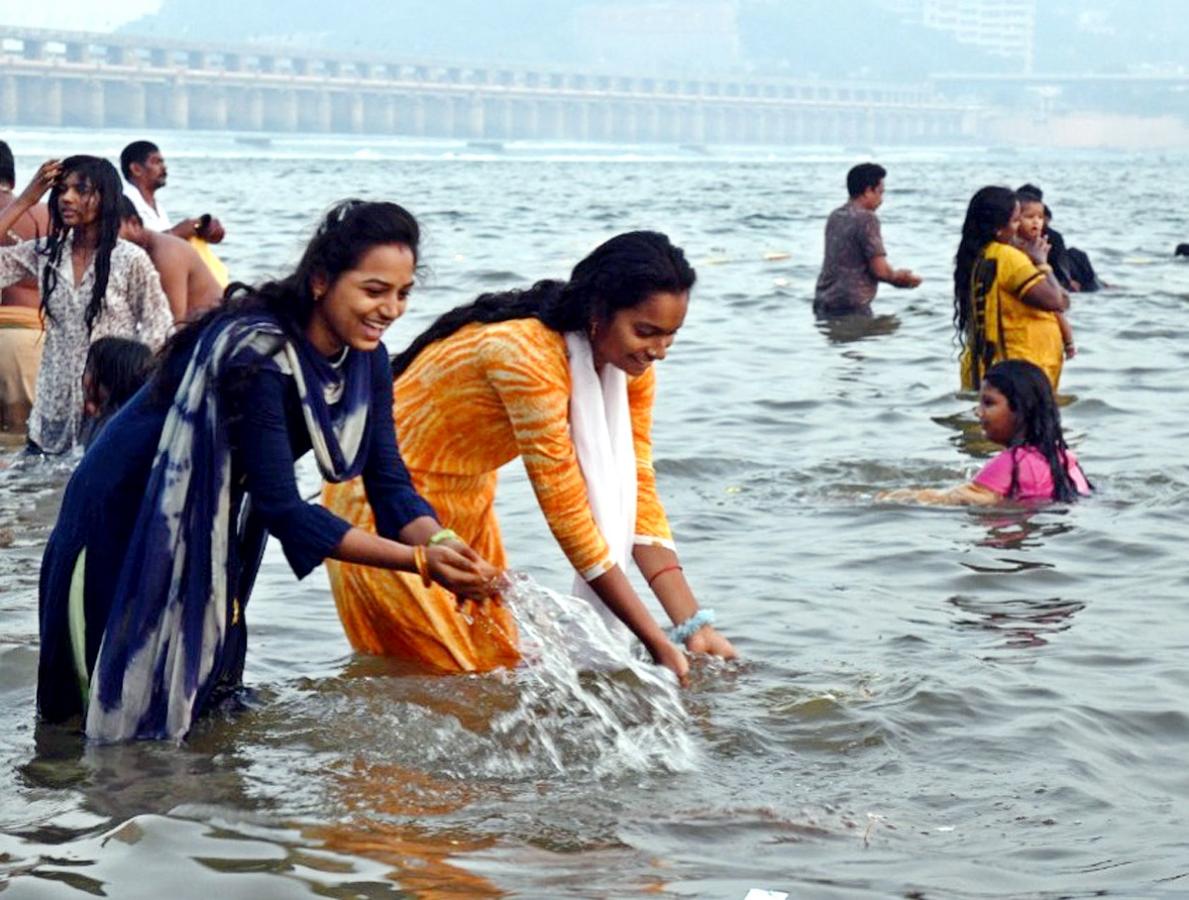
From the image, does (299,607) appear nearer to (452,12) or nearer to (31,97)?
(31,97)

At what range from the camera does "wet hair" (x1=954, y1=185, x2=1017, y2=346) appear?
9484mm

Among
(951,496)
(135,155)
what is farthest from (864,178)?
(951,496)

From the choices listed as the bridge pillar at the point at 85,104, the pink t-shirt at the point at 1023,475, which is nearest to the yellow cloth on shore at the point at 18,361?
the pink t-shirt at the point at 1023,475

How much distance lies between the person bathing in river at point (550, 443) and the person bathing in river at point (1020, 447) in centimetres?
322

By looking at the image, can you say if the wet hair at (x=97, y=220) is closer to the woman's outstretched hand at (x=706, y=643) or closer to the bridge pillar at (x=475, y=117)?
the woman's outstretched hand at (x=706, y=643)

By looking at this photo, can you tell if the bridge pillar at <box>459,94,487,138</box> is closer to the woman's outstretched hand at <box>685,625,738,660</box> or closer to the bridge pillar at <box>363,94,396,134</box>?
the bridge pillar at <box>363,94,396,134</box>

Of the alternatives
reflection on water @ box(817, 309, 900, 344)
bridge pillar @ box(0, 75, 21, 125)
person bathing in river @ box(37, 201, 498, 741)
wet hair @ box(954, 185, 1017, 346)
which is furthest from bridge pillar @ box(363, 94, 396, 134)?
person bathing in river @ box(37, 201, 498, 741)

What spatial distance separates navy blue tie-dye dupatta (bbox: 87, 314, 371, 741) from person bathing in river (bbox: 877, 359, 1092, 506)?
4.24 metres

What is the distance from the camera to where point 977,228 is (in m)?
9.70

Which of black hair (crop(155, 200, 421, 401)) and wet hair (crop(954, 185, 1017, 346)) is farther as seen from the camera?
wet hair (crop(954, 185, 1017, 346))

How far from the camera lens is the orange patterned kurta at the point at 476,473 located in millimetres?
4594

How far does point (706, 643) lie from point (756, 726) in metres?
0.31

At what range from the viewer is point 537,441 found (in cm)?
459

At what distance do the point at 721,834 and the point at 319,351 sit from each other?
4.31ft
